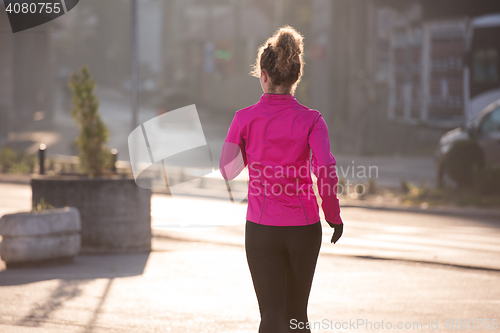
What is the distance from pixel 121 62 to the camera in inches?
3445

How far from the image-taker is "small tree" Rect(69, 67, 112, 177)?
9.60 m

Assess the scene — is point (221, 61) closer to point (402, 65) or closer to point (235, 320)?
point (402, 65)

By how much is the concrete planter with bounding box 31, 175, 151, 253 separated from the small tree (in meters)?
0.45

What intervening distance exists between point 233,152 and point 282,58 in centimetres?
53

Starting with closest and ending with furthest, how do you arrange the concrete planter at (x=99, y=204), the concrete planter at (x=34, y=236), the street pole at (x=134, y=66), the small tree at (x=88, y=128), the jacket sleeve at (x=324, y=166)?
1. the jacket sleeve at (x=324, y=166)
2. the concrete planter at (x=34, y=236)
3. the concrete planter at (x=99, y=204)
4. the small tree at (x=88, y=128)
5. the street pole at (x=134, y=66)

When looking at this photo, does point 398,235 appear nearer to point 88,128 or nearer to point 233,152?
point 88,128

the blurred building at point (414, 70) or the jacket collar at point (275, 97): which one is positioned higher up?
the blurred building at point (414, 70)

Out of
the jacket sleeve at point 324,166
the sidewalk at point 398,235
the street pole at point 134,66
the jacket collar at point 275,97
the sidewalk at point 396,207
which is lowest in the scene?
the sidewalk at point 398,235

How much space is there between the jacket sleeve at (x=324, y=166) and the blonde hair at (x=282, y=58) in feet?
0.86

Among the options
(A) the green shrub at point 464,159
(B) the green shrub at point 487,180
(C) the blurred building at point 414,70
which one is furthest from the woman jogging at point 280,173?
(C) the blurred building at point 414,70

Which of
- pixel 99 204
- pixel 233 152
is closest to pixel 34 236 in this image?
pixel 99 204

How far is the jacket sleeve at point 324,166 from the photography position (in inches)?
145

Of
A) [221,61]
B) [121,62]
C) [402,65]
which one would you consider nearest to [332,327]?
[402,65]

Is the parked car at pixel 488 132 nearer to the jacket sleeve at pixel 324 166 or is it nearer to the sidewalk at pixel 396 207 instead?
the sidewalk at pixel 396 207
